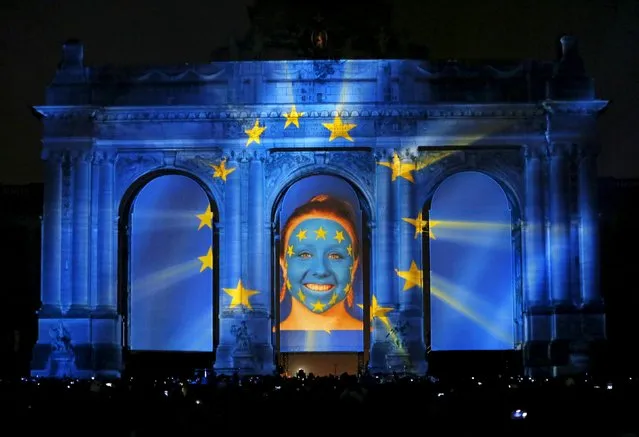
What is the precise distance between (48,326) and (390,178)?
18.7 m

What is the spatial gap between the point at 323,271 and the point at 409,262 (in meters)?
5.11

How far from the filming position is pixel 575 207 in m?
68.9

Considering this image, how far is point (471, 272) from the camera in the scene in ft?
229

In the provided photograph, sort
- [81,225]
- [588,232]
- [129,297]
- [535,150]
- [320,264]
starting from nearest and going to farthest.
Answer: [588,232], [81,225], [535,150], [129,297], [320,264]

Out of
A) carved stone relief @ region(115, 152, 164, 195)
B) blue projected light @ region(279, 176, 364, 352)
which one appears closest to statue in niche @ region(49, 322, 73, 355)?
carved stone relief @ region(115, 152, 164, 195)

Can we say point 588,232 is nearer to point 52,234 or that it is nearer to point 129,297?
point 129,297

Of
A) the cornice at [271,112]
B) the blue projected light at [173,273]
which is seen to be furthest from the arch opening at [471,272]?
the blue projected light at [173,273]

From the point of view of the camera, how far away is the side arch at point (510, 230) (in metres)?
69.3

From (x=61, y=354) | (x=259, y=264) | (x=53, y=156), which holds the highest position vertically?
(x=53, y=156)

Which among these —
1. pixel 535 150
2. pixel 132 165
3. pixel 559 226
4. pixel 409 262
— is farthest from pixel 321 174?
pixel 559 226

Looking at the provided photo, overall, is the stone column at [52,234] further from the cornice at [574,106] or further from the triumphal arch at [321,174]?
the cornice at [574,106]

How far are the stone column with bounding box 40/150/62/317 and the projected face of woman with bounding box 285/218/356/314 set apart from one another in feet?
39.5

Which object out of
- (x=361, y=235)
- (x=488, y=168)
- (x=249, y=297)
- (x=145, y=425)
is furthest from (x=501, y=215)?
(x=145, y=425)

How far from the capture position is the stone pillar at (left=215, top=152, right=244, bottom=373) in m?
67.9
